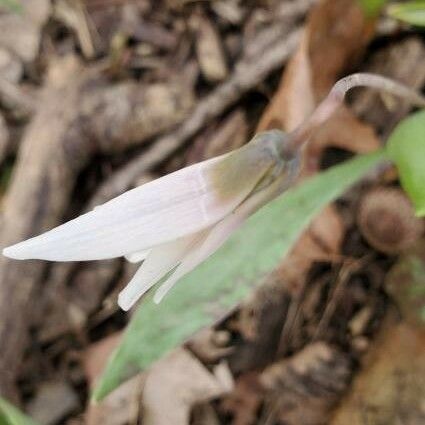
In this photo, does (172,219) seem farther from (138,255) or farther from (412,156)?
(412,156)

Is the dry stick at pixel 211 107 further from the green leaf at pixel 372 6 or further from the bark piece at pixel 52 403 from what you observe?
the bark piece at pixel 52 403

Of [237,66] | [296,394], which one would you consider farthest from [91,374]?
[237,66]

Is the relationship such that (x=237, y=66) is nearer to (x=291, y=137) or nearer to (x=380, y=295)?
(x=380, y=295)

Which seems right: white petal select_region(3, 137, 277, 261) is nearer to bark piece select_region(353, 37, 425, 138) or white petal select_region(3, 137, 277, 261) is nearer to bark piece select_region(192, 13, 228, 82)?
bark piece select_region(353, 37, 425, 138)

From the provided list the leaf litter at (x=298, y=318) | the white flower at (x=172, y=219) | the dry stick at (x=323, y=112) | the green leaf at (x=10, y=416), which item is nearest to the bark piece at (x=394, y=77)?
the leaf litter at (x=298, y=318)

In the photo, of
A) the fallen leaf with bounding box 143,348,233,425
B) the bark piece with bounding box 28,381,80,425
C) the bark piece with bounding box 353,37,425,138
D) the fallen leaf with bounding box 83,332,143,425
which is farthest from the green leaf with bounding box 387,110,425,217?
the bark piece with bounding box 28,381,80,425

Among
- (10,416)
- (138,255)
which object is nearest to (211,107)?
(138,255)

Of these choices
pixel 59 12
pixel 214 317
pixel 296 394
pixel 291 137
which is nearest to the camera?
pixel 291 137
